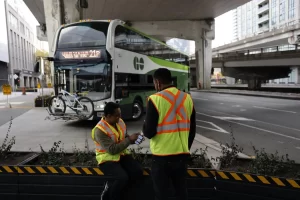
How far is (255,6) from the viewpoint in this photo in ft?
347

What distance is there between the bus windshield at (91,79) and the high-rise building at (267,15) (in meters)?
61.3

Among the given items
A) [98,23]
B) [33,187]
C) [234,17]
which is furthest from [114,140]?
[234,17]

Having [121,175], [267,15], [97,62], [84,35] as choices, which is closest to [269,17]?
[267,15]

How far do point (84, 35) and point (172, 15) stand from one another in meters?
26.2

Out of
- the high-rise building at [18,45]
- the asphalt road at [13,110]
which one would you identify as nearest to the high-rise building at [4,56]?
the high-rise building at [18,45]

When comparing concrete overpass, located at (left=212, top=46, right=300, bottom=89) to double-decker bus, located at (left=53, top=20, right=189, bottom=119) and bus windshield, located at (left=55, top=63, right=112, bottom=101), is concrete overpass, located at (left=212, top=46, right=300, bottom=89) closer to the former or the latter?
double-decker bus, located at (left=53, top=20, right=189, bottom=119)

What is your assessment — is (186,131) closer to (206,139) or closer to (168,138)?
(168,138)

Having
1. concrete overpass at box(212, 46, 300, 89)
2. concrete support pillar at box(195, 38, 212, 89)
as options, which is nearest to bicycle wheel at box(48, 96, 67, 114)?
concrete overpass at box(212, 46, 300, 89)

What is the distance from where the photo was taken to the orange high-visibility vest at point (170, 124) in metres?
3.12

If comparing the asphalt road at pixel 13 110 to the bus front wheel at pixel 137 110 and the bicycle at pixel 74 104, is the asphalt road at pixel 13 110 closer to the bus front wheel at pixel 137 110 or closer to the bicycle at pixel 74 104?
the bicycle at pixel 74 104

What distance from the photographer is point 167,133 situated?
10.4 ft

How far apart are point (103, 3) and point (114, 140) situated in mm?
29159

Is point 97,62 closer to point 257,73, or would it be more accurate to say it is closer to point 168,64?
point 168,64

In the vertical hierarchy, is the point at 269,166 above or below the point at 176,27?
below
